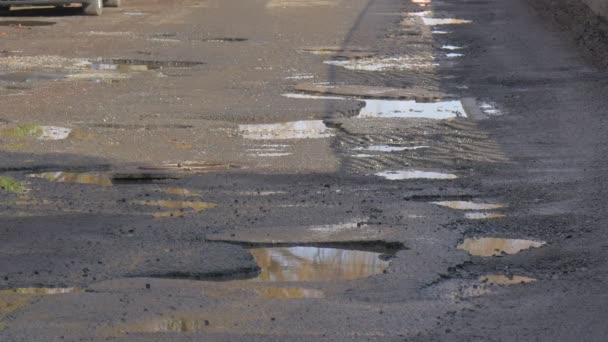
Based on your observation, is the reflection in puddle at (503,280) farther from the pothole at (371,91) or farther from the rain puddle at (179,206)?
the pothole at (371,91)

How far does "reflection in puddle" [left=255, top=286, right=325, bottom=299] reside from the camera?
6.73 metres

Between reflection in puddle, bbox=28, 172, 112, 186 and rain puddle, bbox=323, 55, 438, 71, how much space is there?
22.9 feet

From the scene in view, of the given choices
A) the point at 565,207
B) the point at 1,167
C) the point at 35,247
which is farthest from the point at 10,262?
the point at 565,207

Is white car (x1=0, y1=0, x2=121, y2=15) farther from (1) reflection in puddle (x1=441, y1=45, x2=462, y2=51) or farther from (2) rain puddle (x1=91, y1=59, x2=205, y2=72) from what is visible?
(1) reflection in puddle (x1=441, y1=45, x2=462, y2=51)

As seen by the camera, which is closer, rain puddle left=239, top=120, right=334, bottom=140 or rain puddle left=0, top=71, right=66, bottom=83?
rain puddle left=239, top=120, right=334, bottom=140

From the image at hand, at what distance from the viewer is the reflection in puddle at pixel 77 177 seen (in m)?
9.55

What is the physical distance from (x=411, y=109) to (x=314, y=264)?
5.95 m

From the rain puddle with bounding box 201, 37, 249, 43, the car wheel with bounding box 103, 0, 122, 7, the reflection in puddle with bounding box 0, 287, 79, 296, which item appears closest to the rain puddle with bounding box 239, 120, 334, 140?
the reflection in puddle with bounding box 0, 287, 79, 296

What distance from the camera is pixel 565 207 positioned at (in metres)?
8.74

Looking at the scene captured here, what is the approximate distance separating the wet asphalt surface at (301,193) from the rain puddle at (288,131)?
0.03 m

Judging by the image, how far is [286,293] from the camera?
679cm

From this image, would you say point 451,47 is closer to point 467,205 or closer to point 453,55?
point 453,55

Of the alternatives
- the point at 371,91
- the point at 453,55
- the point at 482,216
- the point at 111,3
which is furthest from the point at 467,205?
the point at 111,3

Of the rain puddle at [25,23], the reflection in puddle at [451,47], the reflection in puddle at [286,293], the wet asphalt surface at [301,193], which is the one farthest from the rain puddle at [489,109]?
the rain puddle at [25,23]
